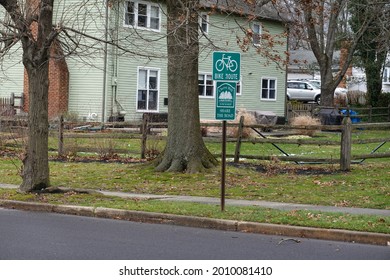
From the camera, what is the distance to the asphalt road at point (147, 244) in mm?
9258

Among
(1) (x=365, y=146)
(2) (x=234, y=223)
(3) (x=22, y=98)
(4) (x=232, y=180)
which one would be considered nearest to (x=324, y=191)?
(4) (x=232, y=180)

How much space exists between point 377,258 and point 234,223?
3171 millimetres

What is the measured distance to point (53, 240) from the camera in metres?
10.4

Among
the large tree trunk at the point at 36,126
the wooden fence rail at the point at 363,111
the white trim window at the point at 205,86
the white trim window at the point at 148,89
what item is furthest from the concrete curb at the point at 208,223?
the wooden fence rail at the point at 363,111

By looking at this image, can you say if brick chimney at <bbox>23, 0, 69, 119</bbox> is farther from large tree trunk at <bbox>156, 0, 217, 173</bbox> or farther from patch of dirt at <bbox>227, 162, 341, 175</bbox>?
large tree trunk at <bbox>156, 0, 217, 173</bbox>

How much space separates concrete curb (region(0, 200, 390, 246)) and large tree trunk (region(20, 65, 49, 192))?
91cm

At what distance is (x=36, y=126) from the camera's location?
15.2 m

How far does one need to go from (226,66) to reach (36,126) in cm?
486

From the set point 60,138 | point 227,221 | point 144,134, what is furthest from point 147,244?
point 60,138

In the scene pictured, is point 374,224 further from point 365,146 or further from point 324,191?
point 365,146

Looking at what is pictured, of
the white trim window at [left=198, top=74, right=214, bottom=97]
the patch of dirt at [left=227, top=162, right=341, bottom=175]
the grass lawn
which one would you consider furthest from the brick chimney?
the patch of dirt at [left=227, top=162, right=341, bottom=175]

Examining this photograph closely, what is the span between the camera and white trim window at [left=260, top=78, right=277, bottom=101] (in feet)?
140

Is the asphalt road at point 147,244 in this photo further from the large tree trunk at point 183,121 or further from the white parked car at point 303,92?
the white parked car at point 303,92

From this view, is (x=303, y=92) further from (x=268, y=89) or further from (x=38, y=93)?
(x=38, y=93)
